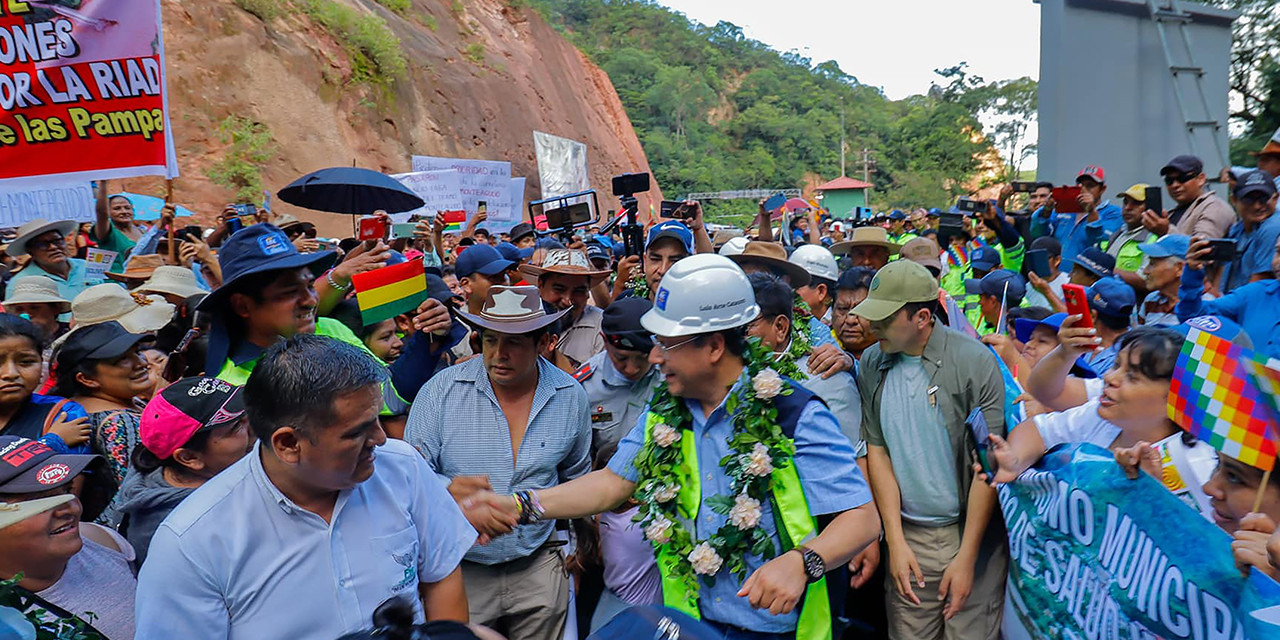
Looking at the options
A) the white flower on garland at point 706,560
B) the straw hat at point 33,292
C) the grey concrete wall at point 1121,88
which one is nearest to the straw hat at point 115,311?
the straw hat at point 33,292

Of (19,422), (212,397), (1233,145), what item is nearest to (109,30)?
(19,422)

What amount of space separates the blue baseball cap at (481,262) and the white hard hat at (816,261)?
198 centimetres

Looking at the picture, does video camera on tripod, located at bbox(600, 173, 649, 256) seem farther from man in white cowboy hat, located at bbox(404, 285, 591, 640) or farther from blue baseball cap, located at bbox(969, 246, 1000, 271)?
blue baseball cap, located at bbox(969, 246, 1000, 271)

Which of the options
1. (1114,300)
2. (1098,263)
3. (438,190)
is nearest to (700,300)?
(1114,300)

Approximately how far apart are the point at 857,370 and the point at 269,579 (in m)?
2.89

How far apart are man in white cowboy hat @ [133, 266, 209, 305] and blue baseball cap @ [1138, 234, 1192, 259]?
6.76m

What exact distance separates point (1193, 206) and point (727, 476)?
260 inches

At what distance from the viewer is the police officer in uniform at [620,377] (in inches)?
168

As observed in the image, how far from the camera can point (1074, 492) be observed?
3.05m

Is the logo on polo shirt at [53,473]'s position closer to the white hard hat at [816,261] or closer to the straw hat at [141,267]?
the white hard hat at [816,261]

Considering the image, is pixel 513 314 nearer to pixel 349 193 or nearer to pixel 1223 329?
pixel 1223 329

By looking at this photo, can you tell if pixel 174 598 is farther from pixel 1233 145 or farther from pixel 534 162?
pixel 534 162

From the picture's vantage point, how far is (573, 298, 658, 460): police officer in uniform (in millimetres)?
4273

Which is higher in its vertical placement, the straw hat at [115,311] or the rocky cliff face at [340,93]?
the rocky cliff face at [340,93]
